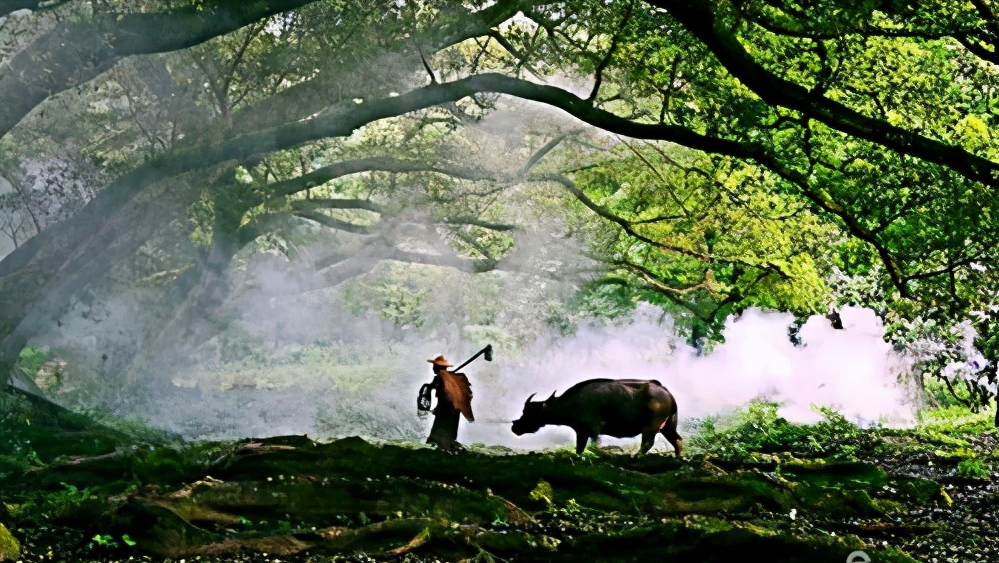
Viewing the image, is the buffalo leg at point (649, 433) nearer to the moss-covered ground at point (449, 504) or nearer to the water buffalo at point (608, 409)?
the water buffalo at point (608, 409)

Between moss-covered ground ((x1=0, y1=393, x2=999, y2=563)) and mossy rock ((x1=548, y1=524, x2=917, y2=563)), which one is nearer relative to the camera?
mossy rock ((x1=548, y1=524, x2=917, y2=563))

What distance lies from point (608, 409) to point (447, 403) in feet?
7.93

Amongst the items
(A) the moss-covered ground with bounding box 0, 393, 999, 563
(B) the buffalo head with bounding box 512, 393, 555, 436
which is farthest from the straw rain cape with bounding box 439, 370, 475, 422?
(B) the buffalo head with bounding box 512, 393, 555, 436

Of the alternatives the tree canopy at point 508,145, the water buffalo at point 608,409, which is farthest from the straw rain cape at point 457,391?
the tree canopy at point 508,145

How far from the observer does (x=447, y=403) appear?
430 inches

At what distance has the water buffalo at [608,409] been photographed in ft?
41.1

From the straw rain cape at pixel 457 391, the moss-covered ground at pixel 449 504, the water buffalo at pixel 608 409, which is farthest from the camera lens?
the water buffalo at pixel 608 409

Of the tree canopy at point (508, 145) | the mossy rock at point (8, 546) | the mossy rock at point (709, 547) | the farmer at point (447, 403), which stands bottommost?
the mossy rock at point (8, 546)

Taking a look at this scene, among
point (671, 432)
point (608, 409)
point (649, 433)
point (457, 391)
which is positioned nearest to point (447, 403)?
point (457, 391)

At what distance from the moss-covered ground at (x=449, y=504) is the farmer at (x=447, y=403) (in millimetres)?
1422

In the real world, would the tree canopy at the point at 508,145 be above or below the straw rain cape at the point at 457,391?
above

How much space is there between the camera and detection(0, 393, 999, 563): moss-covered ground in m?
6.70

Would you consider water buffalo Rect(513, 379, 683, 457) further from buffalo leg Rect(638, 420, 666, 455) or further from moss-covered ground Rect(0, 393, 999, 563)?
moss-covered ground Rect(0, 393, 999, 563)

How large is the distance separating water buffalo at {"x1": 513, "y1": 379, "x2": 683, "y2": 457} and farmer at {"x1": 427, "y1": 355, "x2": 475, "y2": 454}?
5.56 feet
